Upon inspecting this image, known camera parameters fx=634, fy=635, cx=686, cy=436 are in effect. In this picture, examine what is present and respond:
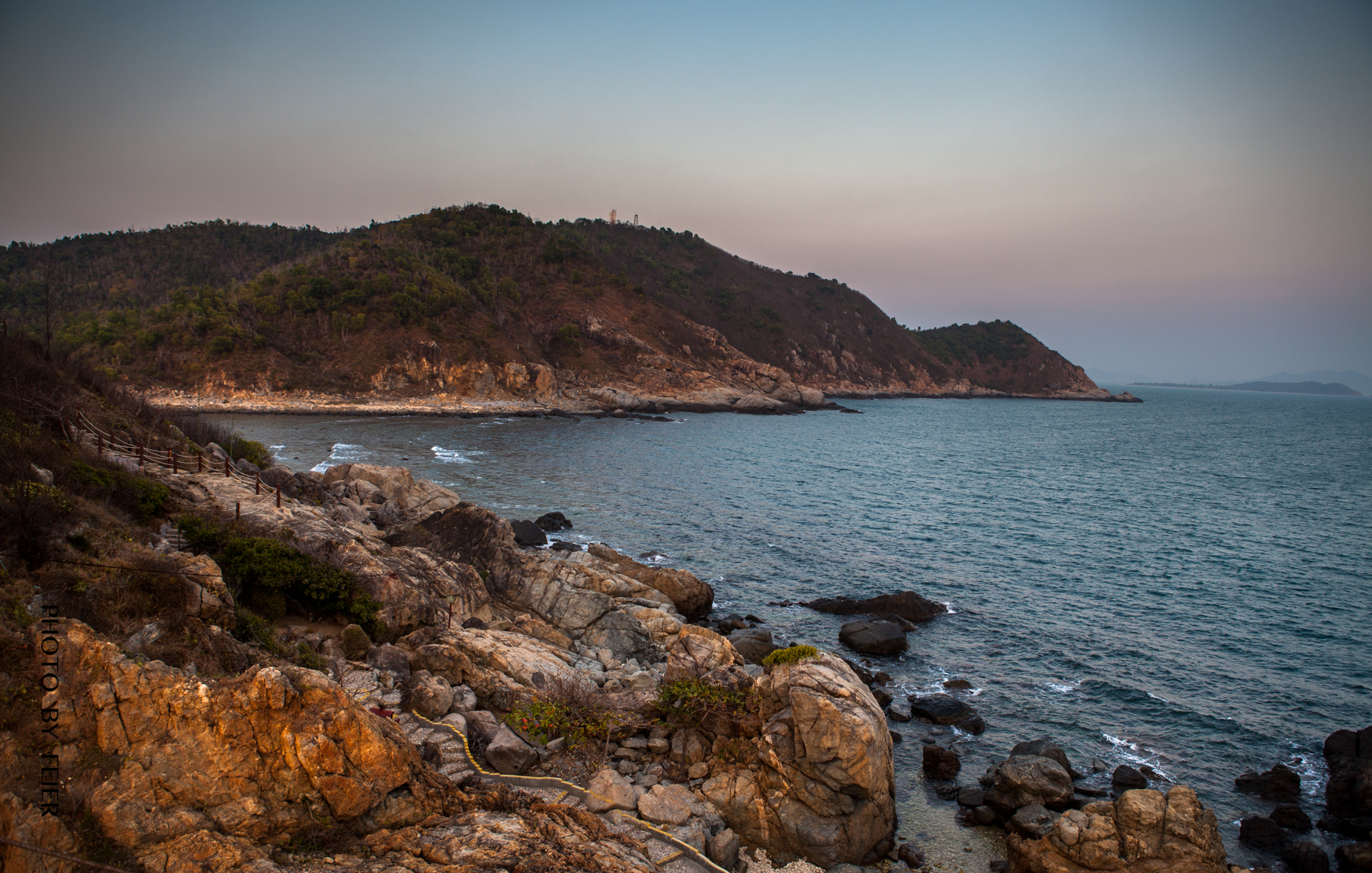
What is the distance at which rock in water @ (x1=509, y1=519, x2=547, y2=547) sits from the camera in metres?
27.8

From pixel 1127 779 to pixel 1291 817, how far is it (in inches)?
112

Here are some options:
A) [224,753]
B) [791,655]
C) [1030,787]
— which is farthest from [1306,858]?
[224,753]

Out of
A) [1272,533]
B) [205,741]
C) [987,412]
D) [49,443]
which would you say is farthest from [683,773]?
[987,412]

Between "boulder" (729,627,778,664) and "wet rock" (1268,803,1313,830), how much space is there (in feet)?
37.2

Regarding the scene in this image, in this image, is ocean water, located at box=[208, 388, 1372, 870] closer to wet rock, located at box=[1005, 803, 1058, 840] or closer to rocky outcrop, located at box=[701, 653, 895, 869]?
wet rock, located at box=[1005, 803, 1058, 840]

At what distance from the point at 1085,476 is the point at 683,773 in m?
56.9

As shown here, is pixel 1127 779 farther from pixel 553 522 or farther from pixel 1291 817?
pixel 553 522

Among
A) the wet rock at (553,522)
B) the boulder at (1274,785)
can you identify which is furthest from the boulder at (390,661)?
the wet rock at (553,522)

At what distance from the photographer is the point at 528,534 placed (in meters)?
28.4

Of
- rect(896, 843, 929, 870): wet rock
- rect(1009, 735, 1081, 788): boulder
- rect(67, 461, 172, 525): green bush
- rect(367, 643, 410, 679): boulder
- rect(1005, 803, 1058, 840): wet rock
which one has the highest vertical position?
rect(67, 461, 172, 525): green bush

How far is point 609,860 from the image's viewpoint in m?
8.12

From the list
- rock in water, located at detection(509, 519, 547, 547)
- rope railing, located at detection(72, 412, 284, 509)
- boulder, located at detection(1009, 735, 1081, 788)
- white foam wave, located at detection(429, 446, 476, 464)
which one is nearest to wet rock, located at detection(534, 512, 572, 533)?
rock in water, located at detection(509, 519, 547, 547)

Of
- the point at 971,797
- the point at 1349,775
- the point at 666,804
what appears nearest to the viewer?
the point at 666,804

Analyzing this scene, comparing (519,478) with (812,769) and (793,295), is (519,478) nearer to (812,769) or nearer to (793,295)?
(812,769)
